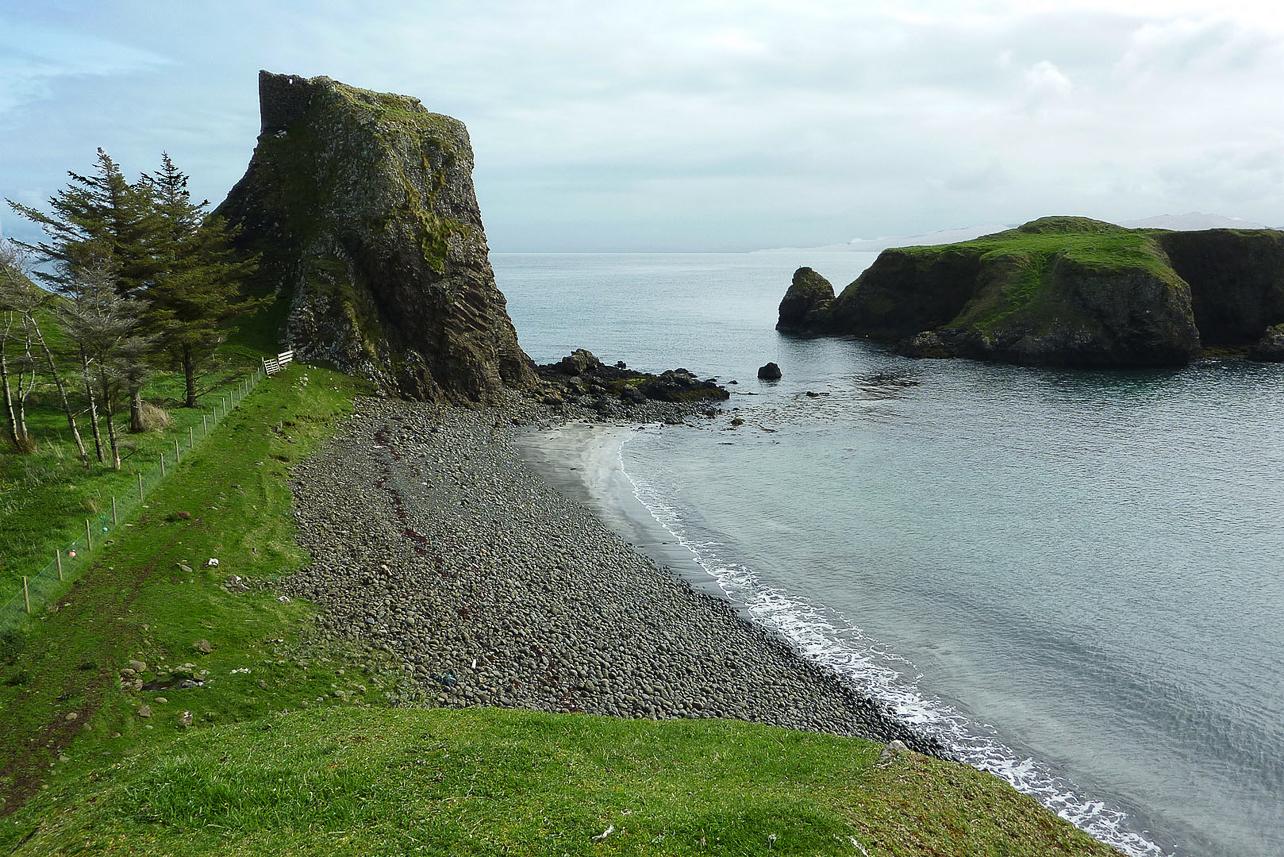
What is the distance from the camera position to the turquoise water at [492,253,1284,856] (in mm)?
29188

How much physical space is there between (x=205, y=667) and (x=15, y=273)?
2582 cm

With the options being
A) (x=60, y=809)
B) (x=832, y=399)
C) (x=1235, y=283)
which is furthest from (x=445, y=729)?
(x=1235, y=283)

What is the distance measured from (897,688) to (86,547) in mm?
35012

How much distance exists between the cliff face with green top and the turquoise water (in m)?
30.1

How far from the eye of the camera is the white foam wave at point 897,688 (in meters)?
26.2

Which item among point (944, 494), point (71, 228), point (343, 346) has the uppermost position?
point (71, 228)

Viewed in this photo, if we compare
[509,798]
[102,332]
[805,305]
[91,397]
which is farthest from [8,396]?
[805,305]

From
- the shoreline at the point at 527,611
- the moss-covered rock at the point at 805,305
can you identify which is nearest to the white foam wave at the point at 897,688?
the shoreline at the point at 527,611

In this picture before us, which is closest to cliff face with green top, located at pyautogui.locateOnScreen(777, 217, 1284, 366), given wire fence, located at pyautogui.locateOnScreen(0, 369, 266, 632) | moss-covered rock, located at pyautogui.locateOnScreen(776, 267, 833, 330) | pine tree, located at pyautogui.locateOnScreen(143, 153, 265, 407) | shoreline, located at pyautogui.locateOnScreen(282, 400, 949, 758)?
moss-covered rock, located at pyautogui.locateOnScreen(776, 267, 833, 330)

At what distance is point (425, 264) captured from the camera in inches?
2972

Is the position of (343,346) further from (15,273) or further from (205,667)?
(205,667)

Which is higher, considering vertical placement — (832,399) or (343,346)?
(343,346)

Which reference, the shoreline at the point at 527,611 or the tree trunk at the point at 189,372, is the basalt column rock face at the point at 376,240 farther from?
the shoreline at the point at 527,611

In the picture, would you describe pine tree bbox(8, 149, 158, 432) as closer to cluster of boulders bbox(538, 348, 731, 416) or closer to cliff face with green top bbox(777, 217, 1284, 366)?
cluster of boulders bbox(538, 348, 731, 416)
